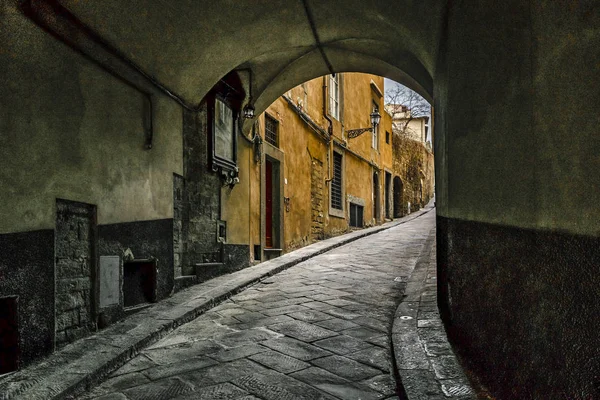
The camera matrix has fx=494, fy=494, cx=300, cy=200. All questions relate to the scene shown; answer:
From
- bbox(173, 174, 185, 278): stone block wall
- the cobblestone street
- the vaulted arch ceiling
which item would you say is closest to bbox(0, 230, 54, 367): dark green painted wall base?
the cobblestone street

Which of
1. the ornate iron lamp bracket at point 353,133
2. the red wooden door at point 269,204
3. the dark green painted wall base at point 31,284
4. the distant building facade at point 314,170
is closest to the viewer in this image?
the dark green painted wall base at point 31,284

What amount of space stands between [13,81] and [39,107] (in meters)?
0.28

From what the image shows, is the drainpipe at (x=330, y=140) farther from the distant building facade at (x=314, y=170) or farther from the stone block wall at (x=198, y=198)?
the stone block wall at (x=198, y=198)

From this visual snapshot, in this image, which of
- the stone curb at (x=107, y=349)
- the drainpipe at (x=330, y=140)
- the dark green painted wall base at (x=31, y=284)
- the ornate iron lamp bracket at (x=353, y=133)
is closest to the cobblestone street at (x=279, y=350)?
the stone curb at (x=107, y=349)

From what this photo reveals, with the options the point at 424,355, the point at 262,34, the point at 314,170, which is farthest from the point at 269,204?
the point at 424,355

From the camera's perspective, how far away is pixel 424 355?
323cm

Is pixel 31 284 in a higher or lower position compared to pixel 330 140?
lower

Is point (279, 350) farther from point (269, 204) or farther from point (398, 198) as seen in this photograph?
point (398, 198)

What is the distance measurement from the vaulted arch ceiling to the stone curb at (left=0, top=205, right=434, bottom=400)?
7.66 feet

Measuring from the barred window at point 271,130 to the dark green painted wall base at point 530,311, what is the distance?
6401 mm

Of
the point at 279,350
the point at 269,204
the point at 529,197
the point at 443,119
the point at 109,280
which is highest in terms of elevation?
the point at 443,119

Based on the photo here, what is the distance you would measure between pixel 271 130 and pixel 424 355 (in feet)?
22.5

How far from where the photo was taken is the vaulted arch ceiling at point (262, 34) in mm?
4172

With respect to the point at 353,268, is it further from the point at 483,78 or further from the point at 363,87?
the point at 363,87
